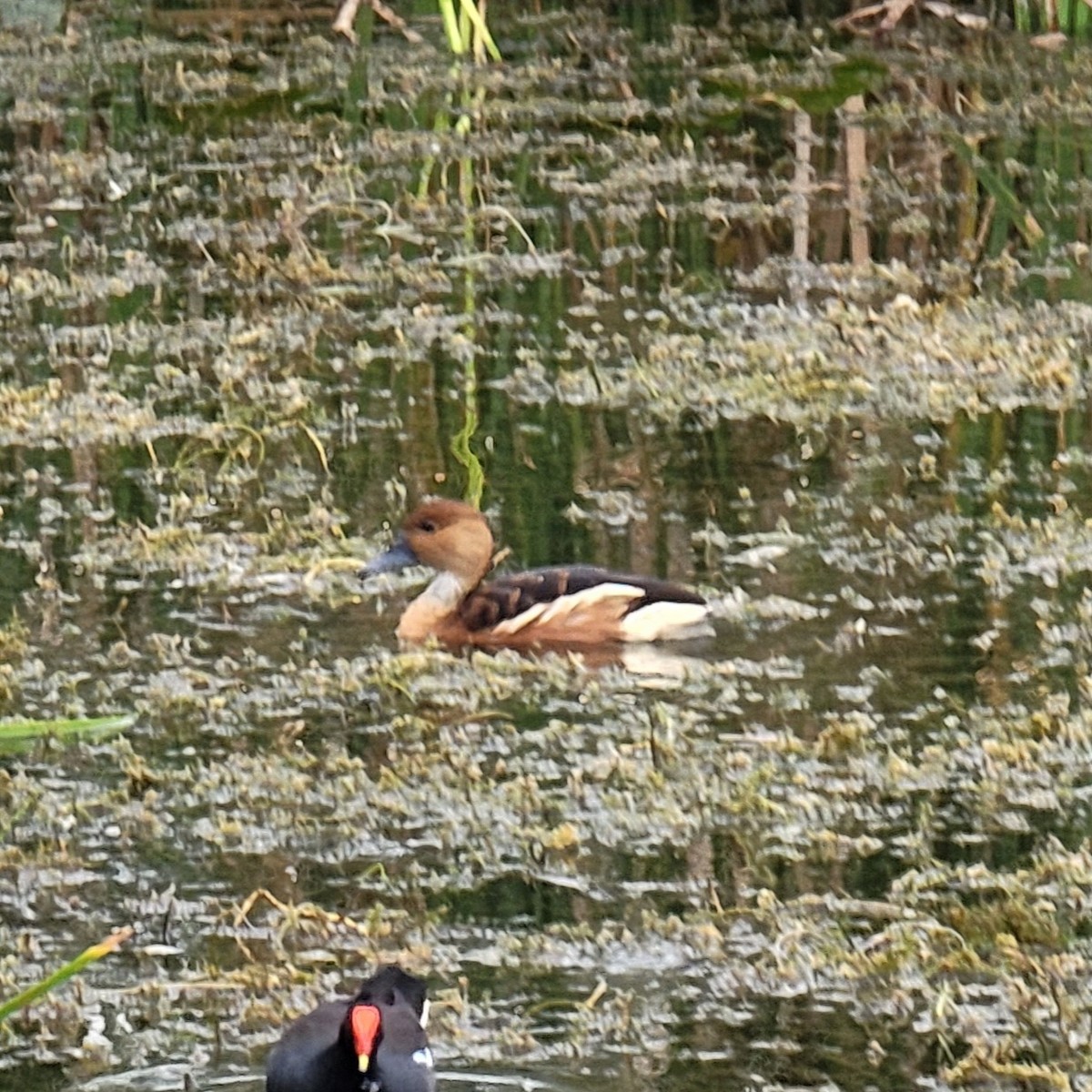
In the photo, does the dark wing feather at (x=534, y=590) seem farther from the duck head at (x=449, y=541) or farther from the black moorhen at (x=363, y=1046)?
the black moorhen at (x=363, y=1046)

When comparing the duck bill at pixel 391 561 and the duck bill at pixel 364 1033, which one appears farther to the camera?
the duck bill at pixel 391 561

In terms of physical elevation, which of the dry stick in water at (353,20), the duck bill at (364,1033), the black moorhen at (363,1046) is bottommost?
the black moorhen at (363,1046)

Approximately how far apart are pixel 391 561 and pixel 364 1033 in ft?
10.7

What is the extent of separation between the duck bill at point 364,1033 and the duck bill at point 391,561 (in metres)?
3.22

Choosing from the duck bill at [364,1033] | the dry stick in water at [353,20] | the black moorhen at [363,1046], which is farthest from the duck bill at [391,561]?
Answer: the dry stick in water at [353,20]

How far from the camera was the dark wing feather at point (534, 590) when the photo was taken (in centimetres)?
737

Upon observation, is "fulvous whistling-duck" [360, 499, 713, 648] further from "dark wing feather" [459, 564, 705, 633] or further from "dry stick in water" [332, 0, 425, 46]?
"dry stick in water" [332, 0, 425, 46]

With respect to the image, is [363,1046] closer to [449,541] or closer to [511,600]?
[511,600]

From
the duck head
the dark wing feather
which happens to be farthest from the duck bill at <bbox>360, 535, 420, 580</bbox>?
the dark wing feather

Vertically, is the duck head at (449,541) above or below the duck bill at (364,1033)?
above

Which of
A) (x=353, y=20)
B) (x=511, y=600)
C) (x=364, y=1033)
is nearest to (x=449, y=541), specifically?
(x=511, y=600)

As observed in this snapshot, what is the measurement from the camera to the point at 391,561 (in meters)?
7.78

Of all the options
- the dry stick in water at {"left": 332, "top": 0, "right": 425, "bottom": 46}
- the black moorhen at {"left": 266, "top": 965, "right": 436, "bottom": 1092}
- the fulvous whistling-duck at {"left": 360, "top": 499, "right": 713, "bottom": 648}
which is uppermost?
the dry stick in water at {"left": 332, "top": 0, "right": 425, "bottom": 46}

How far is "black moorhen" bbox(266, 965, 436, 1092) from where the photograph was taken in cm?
463
